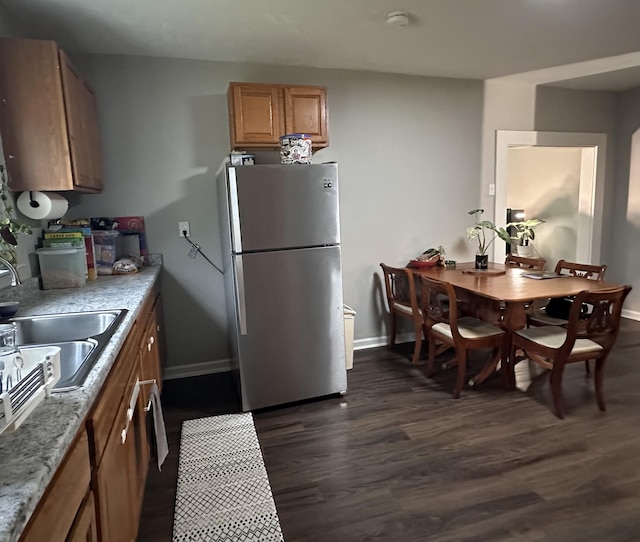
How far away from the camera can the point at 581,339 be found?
2.52 metres

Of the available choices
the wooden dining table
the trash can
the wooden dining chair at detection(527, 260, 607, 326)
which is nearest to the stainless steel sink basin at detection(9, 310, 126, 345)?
the trash can

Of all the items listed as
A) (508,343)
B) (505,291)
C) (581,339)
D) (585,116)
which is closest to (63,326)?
(505,291)

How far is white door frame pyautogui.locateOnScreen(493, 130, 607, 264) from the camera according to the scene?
405 cm

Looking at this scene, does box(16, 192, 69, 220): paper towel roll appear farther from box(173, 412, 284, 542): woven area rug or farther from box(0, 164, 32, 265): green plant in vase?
box(173, 412, 284, 542): woven area rug

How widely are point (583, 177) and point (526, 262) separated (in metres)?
1.67

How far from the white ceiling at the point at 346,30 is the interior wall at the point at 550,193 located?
1.81 meters

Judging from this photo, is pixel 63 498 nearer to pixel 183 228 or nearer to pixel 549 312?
pixel 183 228

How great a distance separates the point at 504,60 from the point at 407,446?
2.94 m

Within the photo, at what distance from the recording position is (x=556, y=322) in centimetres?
317

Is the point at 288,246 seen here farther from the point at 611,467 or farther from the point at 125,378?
the point at 611,467

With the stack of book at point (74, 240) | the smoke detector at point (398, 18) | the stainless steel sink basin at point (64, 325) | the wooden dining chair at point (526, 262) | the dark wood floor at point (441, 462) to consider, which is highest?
the smoke detector at point (398, 18)

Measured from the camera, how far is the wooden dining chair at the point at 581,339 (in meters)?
2.36

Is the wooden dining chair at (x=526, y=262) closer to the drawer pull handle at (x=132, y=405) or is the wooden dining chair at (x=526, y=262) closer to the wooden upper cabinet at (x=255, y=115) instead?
the wooden upper cabinet at (x=255, y=115)

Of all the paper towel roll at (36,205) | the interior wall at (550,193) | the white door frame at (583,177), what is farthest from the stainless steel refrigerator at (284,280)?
the interior wall at (550,193)
